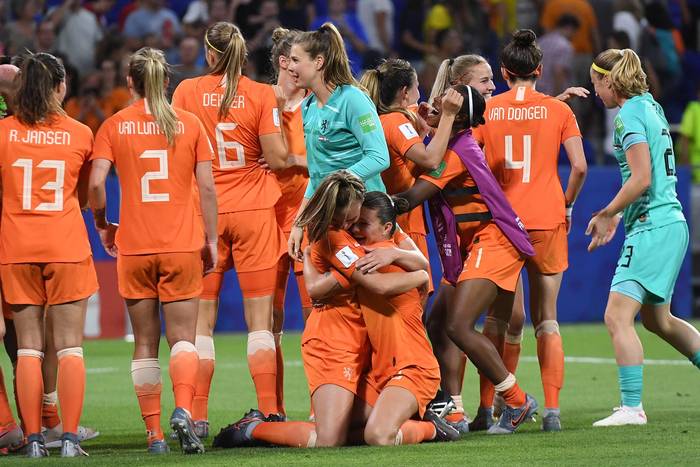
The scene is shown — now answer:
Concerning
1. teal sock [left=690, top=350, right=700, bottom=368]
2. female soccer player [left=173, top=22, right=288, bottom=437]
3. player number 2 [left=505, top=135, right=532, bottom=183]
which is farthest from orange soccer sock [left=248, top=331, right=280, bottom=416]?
teal sock [left=690, top=350, right=700, bottom=368]

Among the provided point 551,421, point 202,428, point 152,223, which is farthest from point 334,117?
point 551,421

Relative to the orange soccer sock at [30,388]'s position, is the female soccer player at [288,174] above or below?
above

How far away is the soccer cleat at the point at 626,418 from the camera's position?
8.06m

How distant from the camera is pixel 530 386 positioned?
10.8 m

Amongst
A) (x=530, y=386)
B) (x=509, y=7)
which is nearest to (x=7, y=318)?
(x=530, y=386)

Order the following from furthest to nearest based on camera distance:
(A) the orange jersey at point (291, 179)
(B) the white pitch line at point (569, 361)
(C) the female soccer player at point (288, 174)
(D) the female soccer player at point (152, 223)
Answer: (B) the white pitch line at point (569, 361), (A) the orange jersey at point (291, 179), (C) the female soccer player at point (288, 174), (D) the female soccer player at point (152, 223)

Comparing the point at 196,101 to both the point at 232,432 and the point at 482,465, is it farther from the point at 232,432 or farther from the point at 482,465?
the point at 482,465

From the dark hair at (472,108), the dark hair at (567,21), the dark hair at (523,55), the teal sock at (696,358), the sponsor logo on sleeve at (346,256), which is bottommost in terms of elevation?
the teal sock at (696,358)

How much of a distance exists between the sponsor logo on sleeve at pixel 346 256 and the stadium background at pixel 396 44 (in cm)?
767

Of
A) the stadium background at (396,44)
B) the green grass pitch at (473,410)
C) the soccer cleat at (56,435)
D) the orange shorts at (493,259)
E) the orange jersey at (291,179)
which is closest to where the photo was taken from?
the green grass pitch at (473,410)

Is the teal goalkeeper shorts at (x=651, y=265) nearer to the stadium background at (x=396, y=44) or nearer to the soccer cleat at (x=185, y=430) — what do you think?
the soccer cleat at (x=185, y=430)

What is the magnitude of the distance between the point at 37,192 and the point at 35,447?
1414 mm

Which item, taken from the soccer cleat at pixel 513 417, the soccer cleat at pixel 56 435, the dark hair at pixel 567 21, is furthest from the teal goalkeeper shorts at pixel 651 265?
the dark hair at pixel 567 21

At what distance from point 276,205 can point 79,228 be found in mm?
1760
